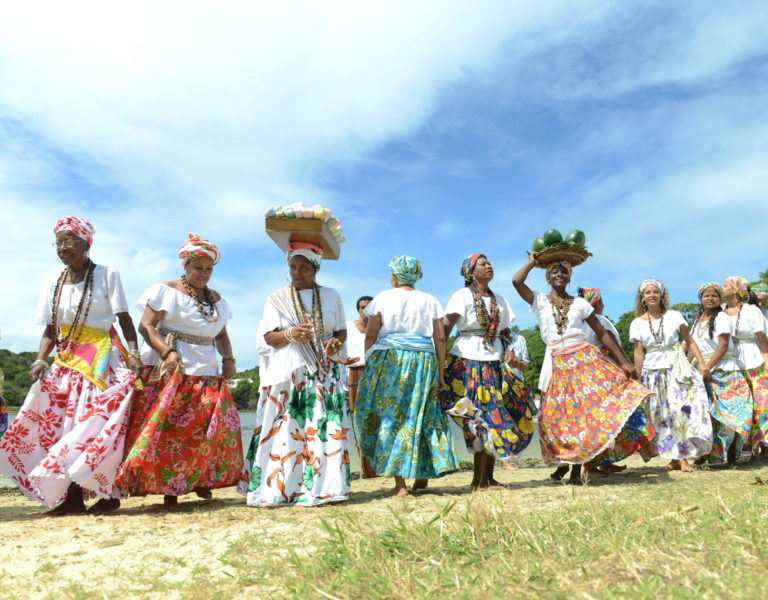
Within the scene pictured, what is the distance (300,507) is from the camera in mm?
4641

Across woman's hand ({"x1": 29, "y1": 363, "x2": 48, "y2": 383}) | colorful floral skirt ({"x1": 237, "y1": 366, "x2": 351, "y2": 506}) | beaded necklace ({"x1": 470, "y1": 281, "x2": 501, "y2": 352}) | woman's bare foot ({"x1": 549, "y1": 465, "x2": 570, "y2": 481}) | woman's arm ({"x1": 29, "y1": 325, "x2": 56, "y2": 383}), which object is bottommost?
woman's bare foot ({"x1": 549, "y1": 465, "x2": 570, "y2": 481})

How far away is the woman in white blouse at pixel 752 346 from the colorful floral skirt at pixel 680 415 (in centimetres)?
86

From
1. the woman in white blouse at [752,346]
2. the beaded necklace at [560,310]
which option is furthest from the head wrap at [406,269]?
the woman in white blouse at [752,346]

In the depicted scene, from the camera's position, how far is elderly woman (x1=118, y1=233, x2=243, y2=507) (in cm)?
471

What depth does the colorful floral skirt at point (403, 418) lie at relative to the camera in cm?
521

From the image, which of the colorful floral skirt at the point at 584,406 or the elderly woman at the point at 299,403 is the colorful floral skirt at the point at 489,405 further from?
the elderly woman at the point at 299,403

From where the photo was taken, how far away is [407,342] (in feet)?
17.9

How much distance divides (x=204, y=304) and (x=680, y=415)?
536 centimetres

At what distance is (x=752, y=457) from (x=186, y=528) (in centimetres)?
716

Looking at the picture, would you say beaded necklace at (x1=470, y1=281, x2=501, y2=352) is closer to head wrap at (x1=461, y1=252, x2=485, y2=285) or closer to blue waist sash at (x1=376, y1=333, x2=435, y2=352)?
→ head wrap at (x1=461, y1=252, x2=485, y2=285)

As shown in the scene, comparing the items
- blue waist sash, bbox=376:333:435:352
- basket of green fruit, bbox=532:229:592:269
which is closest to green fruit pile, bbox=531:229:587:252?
basket of green fruit, bbox=532:229:592:269

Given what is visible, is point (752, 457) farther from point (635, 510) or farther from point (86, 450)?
point (86, 450)

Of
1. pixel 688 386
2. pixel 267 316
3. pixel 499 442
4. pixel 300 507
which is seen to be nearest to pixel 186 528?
pixel 300 507

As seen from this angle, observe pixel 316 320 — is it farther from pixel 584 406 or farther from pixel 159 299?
pixel 584 406
